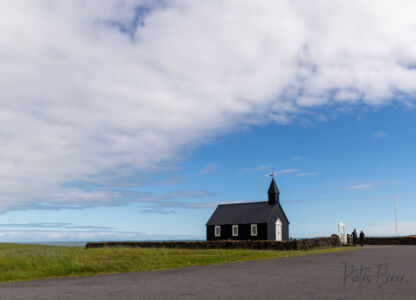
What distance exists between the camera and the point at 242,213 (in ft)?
179

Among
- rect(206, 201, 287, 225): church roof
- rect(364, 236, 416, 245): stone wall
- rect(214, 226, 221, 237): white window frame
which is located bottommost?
rect(364, 236, 416, 245): stone wall

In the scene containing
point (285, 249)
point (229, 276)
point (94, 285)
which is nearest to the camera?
point (94, 285)

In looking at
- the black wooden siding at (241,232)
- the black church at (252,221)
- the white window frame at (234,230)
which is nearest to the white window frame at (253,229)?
the black church at (252,221)

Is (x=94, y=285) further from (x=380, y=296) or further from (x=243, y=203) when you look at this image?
(x=243, y=203)

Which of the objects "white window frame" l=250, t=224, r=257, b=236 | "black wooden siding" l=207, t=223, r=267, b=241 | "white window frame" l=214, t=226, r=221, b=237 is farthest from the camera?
"white window frame" l=214, t=226, r=221, b=237

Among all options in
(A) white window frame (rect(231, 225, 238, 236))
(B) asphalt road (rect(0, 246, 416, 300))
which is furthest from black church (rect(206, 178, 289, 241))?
(B) asphalt road (rect(0, 246, 416, 300))

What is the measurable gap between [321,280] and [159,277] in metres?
5.93

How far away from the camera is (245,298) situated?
413 inches

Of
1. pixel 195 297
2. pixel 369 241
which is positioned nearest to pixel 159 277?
pixel 195 297

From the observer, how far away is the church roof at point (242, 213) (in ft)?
171

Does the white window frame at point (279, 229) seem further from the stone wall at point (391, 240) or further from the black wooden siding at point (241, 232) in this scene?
the stone wall at point (391, 240)

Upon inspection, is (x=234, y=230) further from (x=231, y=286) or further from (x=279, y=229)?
(x=231, y=286)

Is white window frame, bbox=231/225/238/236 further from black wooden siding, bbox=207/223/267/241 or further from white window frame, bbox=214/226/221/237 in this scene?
white window frame, bbox=214/226/221/237

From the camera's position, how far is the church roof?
5197 centimetres
